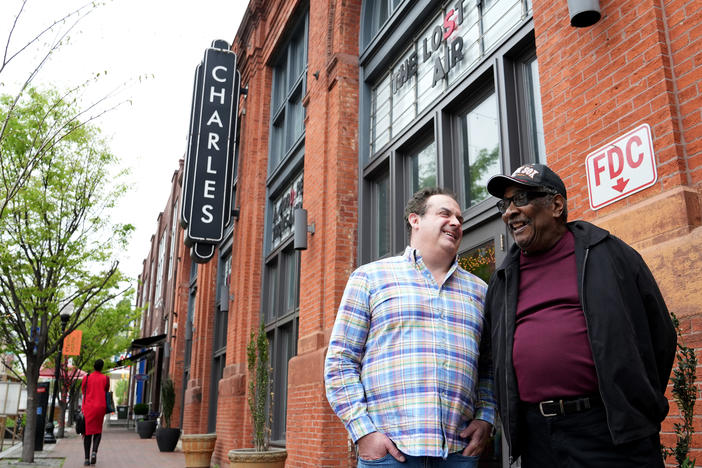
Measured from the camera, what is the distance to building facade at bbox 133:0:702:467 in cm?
332

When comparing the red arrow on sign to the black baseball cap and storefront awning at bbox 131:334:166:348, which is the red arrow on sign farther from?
storefront awning at bbox 131:334:166:348

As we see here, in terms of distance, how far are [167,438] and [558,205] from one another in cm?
1497

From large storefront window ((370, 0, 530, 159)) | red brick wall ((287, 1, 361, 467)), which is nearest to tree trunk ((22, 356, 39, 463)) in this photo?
red brick wall ((287, 1, 361, 467))

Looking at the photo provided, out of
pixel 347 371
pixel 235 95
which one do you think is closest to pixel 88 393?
pixel 235 95

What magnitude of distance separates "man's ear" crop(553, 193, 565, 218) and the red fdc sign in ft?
3.51

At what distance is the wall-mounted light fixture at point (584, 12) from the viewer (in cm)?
377

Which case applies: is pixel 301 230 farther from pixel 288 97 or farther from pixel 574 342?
pixel 574 342

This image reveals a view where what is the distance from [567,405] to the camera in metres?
2.16

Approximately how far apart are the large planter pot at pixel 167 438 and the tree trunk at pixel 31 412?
3.90 metres

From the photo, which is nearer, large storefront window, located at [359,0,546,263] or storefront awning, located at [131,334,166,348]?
large storefront window, located at [359,0,546,263]

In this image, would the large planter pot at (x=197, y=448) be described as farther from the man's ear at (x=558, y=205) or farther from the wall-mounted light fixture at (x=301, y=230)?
the man's ear at (x=558, y=205)

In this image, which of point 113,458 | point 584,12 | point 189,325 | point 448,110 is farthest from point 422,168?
point 189,325

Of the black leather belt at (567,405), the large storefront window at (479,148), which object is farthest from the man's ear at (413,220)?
the large storefront window at (479,148)

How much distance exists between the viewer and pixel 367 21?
29.1ft
